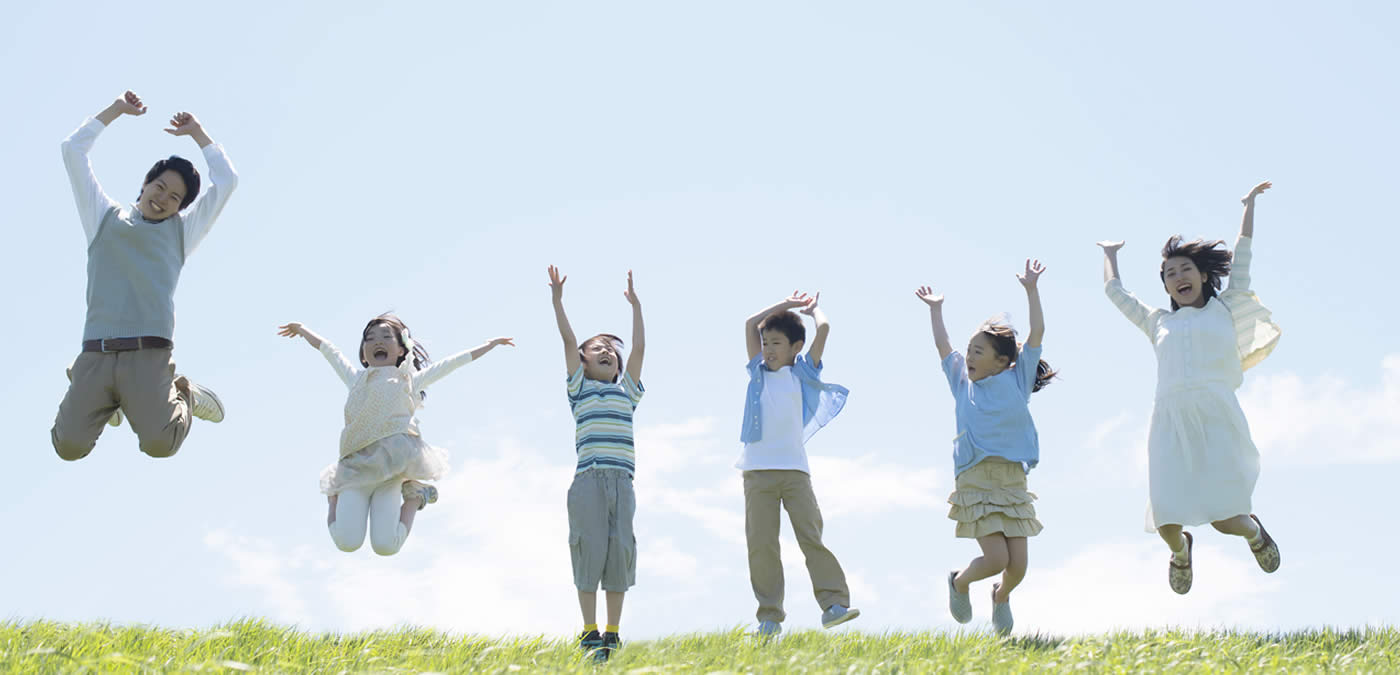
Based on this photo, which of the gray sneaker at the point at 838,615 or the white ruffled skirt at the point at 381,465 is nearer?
the gray sneaker at the point at 838,615

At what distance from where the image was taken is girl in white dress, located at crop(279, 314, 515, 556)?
9812 millimetres

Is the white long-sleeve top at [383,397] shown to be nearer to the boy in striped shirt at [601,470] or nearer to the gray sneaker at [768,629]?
the boy in striped shirt at [601,470]

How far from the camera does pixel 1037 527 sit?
31.4ft

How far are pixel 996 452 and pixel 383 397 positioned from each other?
14.8 ft

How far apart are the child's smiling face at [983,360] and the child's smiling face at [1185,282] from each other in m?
1.53

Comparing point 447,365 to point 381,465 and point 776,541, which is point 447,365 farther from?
point 776,541

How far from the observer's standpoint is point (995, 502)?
948 centimetres

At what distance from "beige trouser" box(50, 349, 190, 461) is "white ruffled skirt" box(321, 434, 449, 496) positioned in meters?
1.19

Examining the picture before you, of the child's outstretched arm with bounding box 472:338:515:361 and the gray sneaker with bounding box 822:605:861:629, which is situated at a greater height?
the child's outstretched arm with bounding box 472:338:515:361

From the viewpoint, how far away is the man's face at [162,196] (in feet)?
31.5

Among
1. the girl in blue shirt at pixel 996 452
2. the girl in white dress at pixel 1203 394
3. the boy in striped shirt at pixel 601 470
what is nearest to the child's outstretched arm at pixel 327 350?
the boy in striped shirt at pixel 601 470

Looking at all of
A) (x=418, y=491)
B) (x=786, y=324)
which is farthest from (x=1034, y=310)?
(x=418, y=491)

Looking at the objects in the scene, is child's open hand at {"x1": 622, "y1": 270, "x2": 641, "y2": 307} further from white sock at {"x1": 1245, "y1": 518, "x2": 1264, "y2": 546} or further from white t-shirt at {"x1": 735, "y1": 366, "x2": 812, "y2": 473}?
white sock at {"x1": 1245, "y1": 518, "x2": 1264, "y2": 546}

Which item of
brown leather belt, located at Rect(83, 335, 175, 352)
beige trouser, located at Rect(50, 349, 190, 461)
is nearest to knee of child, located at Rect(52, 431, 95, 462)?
beige trouser, located at Rect(50, 349, 190, 461)
